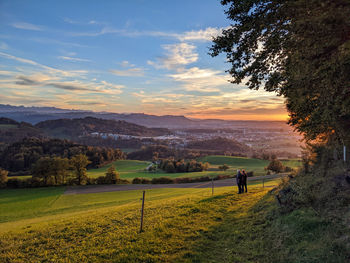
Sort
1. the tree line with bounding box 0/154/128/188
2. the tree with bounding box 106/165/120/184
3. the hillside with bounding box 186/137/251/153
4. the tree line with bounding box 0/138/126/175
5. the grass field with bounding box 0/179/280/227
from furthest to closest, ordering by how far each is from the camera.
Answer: the hillside with bounding box 186/137/251/153
the tree line with bounding box 0/138/126/175
the tree with bounding box 106/165/120/184
the tree line with bounding box 0/154/128/188
the grass field with bounding box 0/179/280/227

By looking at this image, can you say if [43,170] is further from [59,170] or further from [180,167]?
[180,167]

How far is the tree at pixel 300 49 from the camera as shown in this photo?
17.0 feet

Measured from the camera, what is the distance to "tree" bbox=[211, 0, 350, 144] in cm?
517

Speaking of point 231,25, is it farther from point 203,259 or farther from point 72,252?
point 72,252

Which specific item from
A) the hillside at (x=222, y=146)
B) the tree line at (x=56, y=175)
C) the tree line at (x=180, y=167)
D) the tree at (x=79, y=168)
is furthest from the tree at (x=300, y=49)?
the hillside at (x=222, y=146)

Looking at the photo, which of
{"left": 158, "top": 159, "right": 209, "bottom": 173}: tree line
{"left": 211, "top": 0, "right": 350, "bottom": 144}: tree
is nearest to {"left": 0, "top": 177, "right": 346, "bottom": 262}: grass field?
{"left": 211, "top": 0, "right": 350, "bottom": 144}: tree

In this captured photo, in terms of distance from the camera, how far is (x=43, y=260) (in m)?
5.91

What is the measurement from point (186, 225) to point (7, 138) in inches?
7384

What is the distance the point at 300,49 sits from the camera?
609cm

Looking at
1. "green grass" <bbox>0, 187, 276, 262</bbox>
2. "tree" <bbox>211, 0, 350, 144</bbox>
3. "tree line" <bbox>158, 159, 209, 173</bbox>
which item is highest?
"tree" <bbox>211, 0, 350, 144</bbox>

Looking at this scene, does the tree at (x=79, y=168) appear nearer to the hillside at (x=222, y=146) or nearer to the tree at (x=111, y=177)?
the tree at (x=111, y=177)

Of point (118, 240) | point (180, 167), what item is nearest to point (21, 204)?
point (118, 240)

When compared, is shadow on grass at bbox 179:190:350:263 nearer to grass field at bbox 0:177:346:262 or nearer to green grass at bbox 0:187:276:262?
grass field at bbox 0:177:346:262

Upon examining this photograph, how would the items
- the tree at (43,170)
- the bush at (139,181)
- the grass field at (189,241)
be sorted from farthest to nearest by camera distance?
the bush at (139,181) → the tree at (43,170) → the grass field at (189,241)
